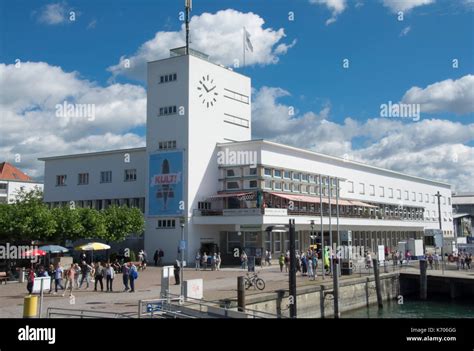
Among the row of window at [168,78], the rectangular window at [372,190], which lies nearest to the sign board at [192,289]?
the row of window at [168,78]

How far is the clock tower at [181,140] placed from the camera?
52.0 meters

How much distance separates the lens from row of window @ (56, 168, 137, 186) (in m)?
58.8

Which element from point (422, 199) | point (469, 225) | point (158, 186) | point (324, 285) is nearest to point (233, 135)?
point (158, 186)

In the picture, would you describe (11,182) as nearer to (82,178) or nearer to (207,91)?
(82,178)

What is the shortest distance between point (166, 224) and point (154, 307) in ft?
110

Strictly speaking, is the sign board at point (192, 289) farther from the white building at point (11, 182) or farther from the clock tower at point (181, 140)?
the white building at point (11, 182)

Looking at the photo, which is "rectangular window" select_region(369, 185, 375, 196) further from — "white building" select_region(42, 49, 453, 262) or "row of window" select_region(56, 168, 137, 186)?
"row of window" select_region(56, 168, 137, 186)

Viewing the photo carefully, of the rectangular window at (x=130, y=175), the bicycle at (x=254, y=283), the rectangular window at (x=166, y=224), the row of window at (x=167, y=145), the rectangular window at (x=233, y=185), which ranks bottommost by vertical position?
the bicycle at (x=254, y=283)

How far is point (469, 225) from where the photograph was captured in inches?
4080

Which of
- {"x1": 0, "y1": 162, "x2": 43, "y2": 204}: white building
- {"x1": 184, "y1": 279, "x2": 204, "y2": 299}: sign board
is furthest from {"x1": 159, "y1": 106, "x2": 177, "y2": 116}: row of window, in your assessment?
{"x1": 0, "y1": 162, "x2": 43, "y2": 204}: white building

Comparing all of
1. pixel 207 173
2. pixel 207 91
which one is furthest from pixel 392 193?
pixel 207 91

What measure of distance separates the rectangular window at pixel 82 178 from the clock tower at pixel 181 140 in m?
11.7

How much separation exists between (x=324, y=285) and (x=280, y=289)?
4546 mm

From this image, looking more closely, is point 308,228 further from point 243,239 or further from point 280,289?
point 280,289
